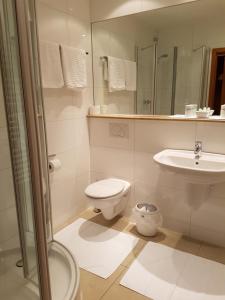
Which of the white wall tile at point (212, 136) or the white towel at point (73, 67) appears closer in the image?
the white wall tile at point (212, 136)

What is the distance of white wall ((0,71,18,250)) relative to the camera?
0.79 metres

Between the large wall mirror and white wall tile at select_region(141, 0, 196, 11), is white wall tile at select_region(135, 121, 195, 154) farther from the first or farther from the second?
white wall tile at select_region(141, 0, 196, 11)

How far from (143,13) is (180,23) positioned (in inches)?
13.5

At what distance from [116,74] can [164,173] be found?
1138mm

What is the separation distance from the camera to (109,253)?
182 cm

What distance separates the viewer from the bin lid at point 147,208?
1.97 m

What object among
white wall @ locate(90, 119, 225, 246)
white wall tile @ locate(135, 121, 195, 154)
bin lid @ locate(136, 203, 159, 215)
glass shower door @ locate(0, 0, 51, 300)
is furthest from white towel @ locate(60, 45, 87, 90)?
glass shower door @ locate(0, 0, 51, 300)

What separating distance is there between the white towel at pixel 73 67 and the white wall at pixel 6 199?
1159mm

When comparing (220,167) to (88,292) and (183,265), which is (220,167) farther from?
(88,292)

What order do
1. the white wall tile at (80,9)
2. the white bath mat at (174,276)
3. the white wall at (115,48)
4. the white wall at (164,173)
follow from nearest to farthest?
the white bath mat at (174,276) → the white wall at (164,173) → the white wall tile at (80,9) → the white wall at (115,48)

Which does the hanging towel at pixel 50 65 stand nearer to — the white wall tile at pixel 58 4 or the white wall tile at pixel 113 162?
the white wall tile at pixel 58 4

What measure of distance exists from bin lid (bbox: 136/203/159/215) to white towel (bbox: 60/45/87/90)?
3.93 feet

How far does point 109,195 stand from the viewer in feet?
6.27

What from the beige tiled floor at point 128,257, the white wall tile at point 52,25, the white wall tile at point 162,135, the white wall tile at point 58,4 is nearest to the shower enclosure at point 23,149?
the beige tiled floor at point 128,257
